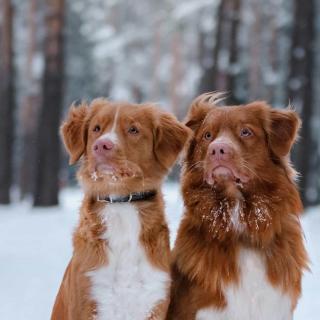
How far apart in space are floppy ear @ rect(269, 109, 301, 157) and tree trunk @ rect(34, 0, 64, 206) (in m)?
11.5

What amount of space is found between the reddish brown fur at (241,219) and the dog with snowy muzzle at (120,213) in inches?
12.8

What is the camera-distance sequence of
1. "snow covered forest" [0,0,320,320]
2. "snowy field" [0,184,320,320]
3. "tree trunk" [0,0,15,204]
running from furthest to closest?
"tree trunk" [0,0,15,204], "snow covered forest" [0,0,320,320], "snowy field" [0,184,320,320]

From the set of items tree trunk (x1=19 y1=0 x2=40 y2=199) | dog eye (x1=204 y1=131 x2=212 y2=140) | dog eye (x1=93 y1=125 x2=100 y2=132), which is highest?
dog eye (x1=93 y1=125 x2=100 y2=132)

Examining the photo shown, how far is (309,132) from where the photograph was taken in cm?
1747

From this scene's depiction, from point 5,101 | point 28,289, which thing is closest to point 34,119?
point 5,101

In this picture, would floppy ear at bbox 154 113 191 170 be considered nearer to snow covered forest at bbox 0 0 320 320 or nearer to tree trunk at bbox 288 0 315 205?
snow covered forest at bbox 0 0 320 320

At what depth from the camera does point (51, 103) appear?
16.4m

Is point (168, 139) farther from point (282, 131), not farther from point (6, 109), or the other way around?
point (6, 109)

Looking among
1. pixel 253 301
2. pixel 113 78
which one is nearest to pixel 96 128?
pixel 253 301

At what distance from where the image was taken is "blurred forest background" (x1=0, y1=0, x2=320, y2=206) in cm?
1686

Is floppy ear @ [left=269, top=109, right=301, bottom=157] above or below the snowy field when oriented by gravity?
above

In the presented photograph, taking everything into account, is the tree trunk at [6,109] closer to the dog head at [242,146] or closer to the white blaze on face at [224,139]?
the dog head at [242,146]

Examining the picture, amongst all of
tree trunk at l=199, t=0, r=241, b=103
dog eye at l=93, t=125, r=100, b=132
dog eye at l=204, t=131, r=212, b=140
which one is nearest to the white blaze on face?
dog eye at l=204, t=131, r=212, b=140

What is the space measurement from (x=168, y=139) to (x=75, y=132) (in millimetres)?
772
